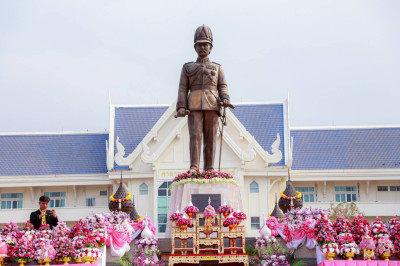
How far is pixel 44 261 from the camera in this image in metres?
15.2

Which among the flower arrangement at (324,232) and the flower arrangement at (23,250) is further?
the flower arrangement at (324,232)

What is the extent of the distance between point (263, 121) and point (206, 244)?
2413cm

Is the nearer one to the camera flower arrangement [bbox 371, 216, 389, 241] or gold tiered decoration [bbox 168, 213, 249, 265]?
flower arrangement [bbox 371, 216, 389, 241]

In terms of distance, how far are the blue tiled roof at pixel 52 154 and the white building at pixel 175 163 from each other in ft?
0.18

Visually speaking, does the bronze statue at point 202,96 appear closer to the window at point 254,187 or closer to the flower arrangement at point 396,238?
the flower arrangement at point 396,238

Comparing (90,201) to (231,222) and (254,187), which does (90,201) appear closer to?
(254,187)

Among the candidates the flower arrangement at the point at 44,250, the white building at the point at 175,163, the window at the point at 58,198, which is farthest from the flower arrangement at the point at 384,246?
the window at the point at 58,198

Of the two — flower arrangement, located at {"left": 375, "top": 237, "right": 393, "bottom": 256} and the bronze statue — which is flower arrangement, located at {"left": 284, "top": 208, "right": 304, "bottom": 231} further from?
the bronze statue

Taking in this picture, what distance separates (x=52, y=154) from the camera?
135ft

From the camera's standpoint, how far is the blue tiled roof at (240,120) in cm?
3909

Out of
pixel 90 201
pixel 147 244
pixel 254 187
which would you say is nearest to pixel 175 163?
pixel 254 187

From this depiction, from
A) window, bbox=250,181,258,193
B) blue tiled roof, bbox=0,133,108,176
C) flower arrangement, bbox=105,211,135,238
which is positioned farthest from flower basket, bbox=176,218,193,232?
blue tiled roof, bbox=0,133,108,176

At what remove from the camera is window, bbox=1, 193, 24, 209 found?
40.0 meters

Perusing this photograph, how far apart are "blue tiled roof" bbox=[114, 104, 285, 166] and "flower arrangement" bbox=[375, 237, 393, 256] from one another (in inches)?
897
